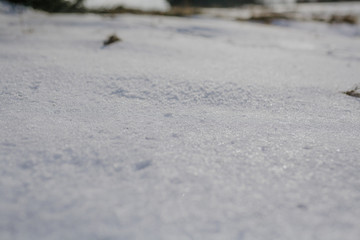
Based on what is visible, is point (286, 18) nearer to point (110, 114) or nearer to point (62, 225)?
point (110, 114)

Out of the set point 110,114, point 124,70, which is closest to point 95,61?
point 124,70

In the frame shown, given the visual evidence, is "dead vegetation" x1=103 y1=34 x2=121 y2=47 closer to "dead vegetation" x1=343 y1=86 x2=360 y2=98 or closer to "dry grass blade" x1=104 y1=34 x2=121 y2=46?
"dry grass blade" x1=104 y1=34 x2=121 y2=46

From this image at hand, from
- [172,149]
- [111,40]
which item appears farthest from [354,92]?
[111,40]

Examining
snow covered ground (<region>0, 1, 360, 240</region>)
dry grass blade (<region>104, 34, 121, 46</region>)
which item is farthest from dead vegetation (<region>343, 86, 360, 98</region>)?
dry grass blade (<region>104, 34, 121, 46</region>)

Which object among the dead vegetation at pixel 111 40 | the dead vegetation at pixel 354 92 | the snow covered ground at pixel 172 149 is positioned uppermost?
the dead vegetation at pixel 111 40

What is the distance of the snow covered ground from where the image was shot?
0.56 metres

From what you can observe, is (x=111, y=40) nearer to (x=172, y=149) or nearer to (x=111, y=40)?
(x=111, y=40)

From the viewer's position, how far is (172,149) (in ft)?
2.62

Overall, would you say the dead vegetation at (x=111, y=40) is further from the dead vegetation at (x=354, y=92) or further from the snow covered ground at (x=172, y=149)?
the dead vegetation at (x=354, y=92)

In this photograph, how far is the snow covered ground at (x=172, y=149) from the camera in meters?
0.56

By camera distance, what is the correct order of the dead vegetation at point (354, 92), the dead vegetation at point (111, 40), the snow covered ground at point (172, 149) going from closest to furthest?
the snow covered ground at point (172, 149)
the dead vegetation at point (354, 92)
the dead vegetation at point (111, 40)

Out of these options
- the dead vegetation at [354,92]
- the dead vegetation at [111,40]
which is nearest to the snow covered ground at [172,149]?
the dead vegetation at [354,92]

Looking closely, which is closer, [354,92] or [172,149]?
[172,149]

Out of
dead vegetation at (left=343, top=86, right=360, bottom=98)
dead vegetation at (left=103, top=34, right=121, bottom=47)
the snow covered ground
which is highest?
dead vegetation at (left=103, top=34, right=121, bottom=47)
